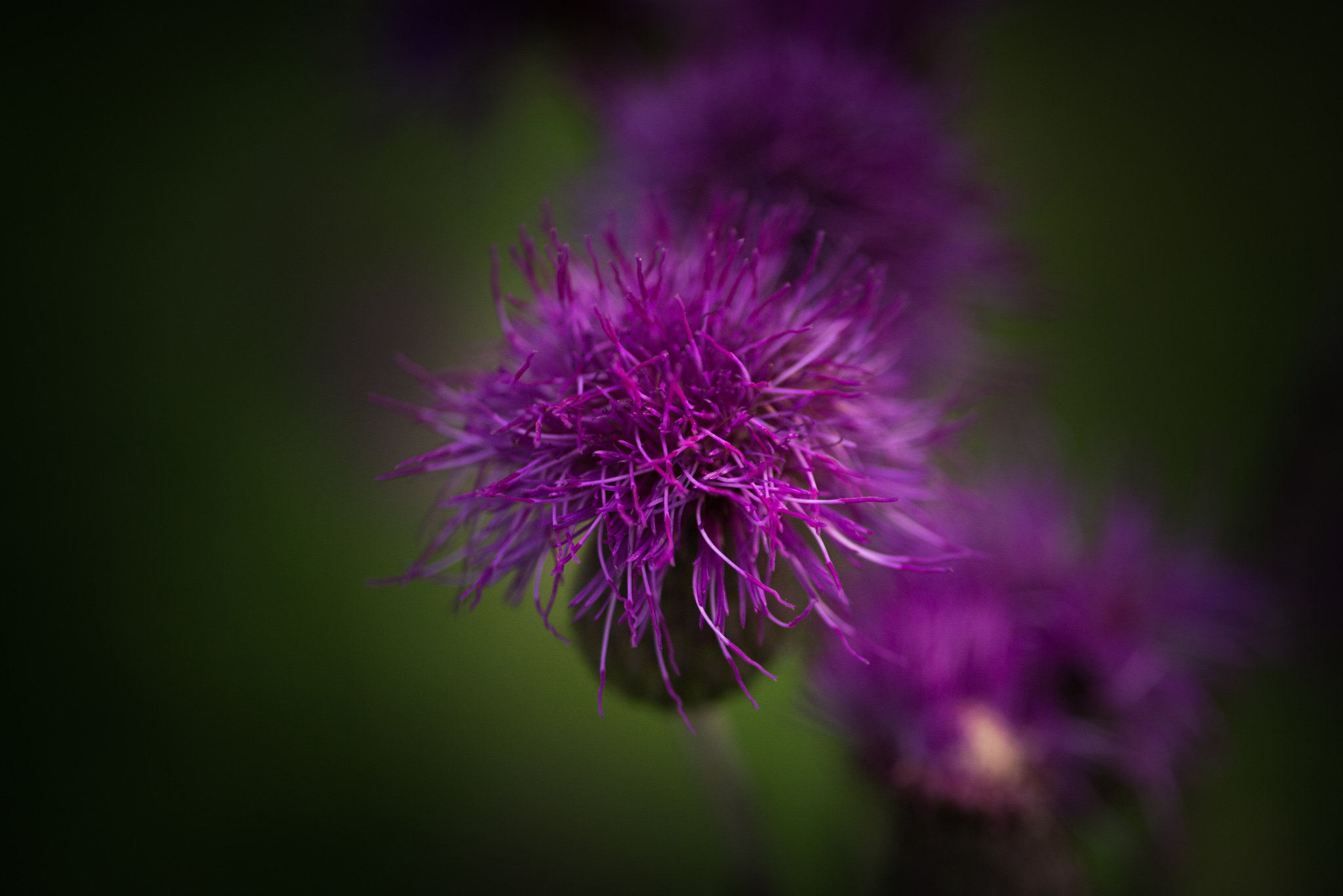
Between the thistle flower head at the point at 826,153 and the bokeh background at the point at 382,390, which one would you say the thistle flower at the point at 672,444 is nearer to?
the thistle flower head at the point at 826,153

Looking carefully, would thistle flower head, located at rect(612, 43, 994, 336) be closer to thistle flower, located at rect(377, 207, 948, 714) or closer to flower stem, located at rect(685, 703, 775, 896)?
thistle flower, located at rect(377, 207, 948, 714)

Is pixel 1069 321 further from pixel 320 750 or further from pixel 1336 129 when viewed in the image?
pixel 320 750

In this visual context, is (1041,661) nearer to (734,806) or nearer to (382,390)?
(734,806)

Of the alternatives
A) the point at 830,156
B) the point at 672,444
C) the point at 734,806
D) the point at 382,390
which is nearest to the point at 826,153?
the point at 830,156

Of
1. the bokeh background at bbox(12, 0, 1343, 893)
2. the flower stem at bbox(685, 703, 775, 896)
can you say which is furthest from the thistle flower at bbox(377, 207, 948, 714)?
the bokeh background at bbox(12, 0, 1343, 893)

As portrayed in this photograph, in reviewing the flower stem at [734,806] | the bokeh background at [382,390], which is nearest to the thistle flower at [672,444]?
the flower stem at [734,806]

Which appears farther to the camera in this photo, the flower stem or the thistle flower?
the flower stem

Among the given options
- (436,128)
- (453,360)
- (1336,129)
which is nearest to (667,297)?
(436,128)
